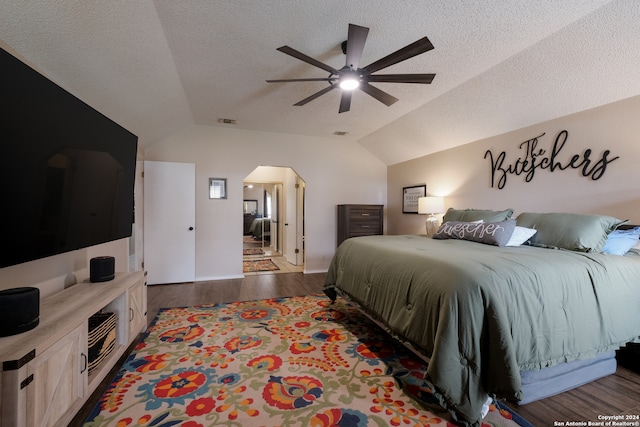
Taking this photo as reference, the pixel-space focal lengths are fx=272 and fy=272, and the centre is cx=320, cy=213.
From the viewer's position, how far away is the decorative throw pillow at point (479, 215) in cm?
297

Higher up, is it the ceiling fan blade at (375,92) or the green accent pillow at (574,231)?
the ceiling fan blade at (375,92)

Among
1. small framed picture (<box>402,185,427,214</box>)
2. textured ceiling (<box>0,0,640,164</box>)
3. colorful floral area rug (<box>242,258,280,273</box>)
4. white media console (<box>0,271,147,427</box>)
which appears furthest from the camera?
colorful floral area rug (<box>242,258,280,273</box>)

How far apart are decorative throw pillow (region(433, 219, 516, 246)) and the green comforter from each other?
1.67ft

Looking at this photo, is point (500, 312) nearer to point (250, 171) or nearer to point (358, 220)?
point (358, 220)

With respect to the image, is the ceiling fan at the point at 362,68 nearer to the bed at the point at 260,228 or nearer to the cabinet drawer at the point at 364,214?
the cabinet drawer at the point at 364,214

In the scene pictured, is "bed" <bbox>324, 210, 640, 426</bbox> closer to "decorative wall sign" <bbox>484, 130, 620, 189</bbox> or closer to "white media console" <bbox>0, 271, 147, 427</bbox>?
"decorative wall sign" <bbox>484, 130, 620, 189</bbox>

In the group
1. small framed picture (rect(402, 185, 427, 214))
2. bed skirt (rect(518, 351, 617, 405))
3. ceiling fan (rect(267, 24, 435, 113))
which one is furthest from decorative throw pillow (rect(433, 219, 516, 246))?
small framed picture (rect(402, 185, 427, 214))

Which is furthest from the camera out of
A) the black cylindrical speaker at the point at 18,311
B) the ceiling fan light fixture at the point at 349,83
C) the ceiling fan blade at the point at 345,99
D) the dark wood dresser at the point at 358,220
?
the dark wood dresser at the point at 358,220

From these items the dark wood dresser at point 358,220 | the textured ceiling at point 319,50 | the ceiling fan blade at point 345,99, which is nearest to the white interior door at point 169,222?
the textured ceiling at point 319,50

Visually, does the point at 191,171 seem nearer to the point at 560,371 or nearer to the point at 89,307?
the point at 89,307

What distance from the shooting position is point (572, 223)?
2.33 meters

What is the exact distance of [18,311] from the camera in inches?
47.8

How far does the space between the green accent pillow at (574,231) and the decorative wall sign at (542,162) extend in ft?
1.90

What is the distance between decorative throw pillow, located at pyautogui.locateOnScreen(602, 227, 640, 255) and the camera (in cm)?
215
